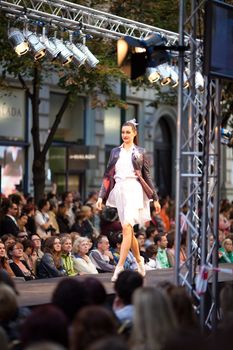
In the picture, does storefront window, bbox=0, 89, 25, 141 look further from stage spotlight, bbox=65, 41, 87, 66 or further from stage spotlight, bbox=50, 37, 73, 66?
stage spotlight, bbox=50, 37, 73, 66

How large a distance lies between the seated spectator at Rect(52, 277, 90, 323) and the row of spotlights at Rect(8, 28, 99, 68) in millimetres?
6768

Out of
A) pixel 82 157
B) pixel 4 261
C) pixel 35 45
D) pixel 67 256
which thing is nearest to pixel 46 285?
pixel 4 261

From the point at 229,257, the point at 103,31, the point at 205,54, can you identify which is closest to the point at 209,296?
the point at 205,54

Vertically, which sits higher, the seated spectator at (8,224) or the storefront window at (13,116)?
the storefront window at (13,116)

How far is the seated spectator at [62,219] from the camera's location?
19.0 metres

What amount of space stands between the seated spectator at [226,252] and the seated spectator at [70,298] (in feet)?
32.8

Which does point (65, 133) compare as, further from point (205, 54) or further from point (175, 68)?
point (205, 54)

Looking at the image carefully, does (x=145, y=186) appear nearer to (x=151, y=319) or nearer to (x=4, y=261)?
(x=4, y=261)

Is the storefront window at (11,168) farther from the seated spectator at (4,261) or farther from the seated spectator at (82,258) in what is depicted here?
the seated spectator at (4,261)

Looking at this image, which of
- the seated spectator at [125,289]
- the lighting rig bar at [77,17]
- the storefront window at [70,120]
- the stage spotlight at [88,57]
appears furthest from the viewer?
the storefront window at [70,120]

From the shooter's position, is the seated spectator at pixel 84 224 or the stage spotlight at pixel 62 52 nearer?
the stage spotlight at pixel 62 52

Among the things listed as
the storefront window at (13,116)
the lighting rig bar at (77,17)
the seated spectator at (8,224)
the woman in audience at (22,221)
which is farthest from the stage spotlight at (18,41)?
the storefront window at (13,116)

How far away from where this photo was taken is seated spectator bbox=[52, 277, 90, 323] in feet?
24.3

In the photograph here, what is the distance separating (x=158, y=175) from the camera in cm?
3388
